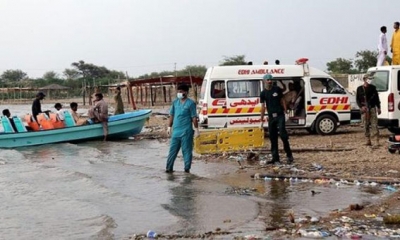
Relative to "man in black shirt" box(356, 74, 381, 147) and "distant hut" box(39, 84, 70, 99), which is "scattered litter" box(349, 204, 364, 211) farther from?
"distant hut" box(39, 84, 70, 99)

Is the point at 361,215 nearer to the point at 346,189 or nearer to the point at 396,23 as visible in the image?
the point at 346,189

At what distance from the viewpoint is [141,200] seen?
9.20m

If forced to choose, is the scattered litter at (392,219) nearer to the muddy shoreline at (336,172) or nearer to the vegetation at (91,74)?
the muddy shoreline at (336,172)

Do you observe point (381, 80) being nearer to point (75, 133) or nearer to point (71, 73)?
point (75, 133)

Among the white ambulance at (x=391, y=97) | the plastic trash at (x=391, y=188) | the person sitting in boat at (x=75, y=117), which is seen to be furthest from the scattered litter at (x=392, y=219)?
the person sitting in boat at (x=75, y=117)

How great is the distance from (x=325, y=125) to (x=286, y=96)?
1458 millimetres

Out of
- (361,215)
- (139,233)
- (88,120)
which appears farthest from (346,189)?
(88,120)

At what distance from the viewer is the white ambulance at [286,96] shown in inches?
682

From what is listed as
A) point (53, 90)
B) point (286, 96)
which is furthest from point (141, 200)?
point (53, 90)

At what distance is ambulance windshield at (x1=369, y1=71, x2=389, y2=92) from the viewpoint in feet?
51.9

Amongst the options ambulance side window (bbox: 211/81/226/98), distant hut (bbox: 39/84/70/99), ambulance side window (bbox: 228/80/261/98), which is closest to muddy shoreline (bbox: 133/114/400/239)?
ambulance side window (bbox: 228/80/261/98)

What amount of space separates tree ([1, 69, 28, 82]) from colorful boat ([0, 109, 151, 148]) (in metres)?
87.3

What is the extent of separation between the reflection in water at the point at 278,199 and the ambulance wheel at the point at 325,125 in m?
7.88

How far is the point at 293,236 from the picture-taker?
6398 millimetres
